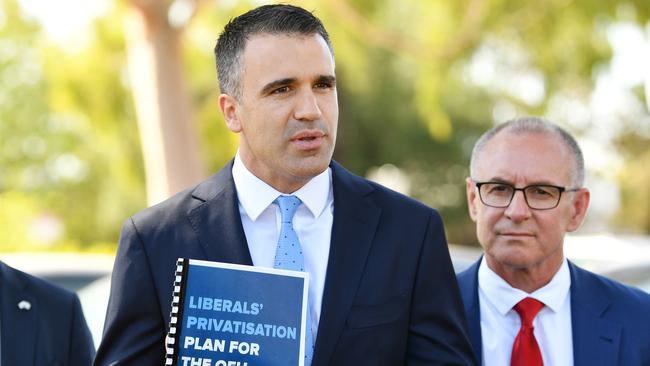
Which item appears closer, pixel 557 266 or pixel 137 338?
pixel 137 338

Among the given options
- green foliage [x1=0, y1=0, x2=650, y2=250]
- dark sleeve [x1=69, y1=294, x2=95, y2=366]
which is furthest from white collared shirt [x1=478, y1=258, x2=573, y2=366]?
green foliage [x1=0, y1=0, x2=650, y2=250]

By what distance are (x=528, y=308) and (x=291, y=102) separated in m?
1.17

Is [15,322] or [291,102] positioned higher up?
[291,102]

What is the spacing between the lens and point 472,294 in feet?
11.9

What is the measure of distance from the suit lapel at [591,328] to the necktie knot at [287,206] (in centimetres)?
109

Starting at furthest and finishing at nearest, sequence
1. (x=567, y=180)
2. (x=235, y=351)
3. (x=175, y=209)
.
Answer: (x=567, y=180) → (x=175, y=209) → (x=235, y=351)

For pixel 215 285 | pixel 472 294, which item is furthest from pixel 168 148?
pixel 215 285

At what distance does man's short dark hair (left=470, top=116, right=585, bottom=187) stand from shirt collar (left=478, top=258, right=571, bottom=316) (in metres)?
0.33

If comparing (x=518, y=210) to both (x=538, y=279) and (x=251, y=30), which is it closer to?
(x=538, y=279)

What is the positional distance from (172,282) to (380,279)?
584 millimetres

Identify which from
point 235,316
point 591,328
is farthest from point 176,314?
point 591,328

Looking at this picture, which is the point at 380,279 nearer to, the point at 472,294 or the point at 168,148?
the point at 472,294

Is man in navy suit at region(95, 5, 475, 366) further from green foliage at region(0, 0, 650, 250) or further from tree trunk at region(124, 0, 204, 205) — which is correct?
green foliage at region(0, 0, 650, 250)

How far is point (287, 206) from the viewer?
3.04 metres
